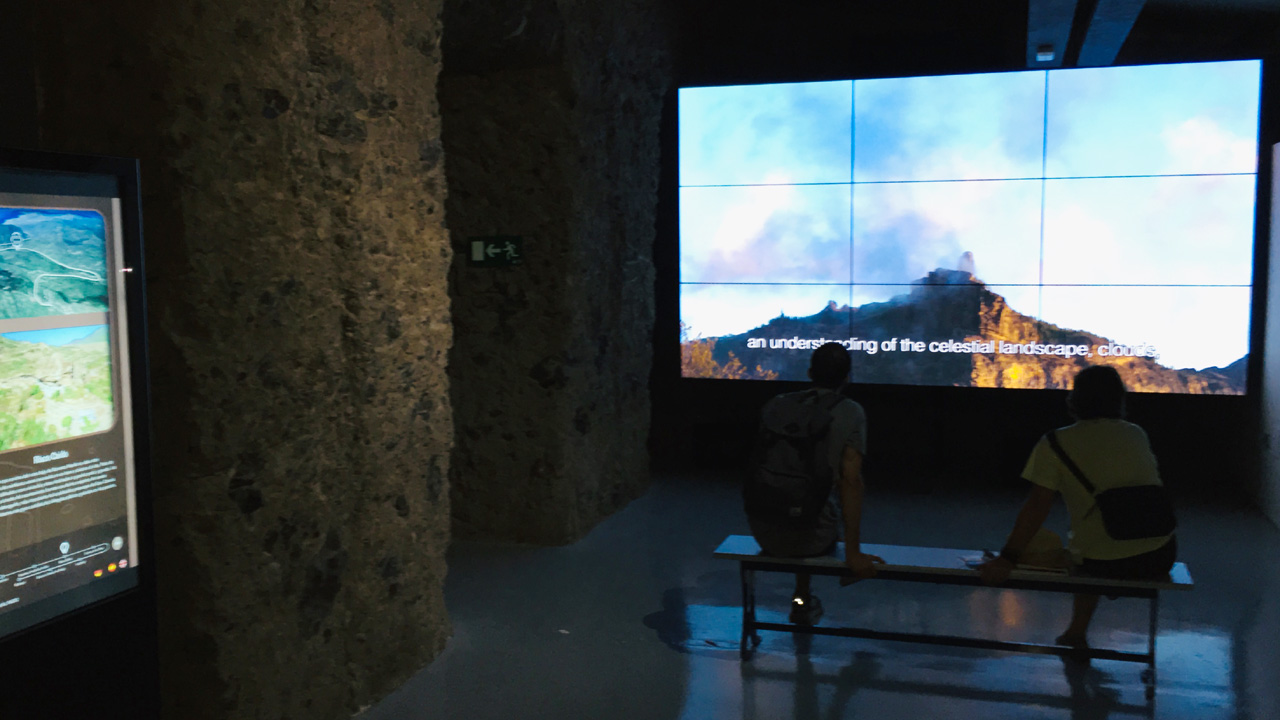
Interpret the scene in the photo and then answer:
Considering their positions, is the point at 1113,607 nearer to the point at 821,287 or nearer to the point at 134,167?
the point at 821,287

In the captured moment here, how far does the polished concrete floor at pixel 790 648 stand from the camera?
126 inches

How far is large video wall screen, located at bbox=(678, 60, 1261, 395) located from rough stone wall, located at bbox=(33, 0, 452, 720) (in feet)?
11.0

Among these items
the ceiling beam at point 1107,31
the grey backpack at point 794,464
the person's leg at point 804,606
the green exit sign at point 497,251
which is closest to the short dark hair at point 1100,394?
the grey backpack at point 794,464

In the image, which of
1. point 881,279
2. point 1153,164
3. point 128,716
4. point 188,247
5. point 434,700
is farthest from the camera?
point 881,279

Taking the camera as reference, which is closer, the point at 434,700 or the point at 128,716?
the point at 128,716

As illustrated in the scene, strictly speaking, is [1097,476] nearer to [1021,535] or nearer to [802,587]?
[1021,535]

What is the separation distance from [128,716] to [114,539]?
0.35 m

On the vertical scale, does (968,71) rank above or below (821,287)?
above

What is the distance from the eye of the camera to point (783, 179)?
21.4 feet

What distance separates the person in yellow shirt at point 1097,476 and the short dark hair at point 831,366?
72 centimetres

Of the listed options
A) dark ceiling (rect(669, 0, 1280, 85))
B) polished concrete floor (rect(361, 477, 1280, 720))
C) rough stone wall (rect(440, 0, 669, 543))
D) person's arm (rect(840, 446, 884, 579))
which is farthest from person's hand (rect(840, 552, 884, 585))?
dark ceiling (rect(669, 0, 1280, 85))

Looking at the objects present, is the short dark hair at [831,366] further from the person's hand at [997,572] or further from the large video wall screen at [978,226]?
the large video wall screen at [978,226]

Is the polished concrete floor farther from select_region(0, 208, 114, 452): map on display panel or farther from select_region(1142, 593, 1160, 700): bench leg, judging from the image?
select_region(0, 208, 114, 452): map on display panel

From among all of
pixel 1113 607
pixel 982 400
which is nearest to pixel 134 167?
pixel 1113 607
